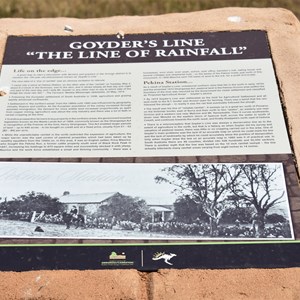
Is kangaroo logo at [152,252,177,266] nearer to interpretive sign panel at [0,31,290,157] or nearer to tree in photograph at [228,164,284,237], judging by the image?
tree in photograph at [228,164,284,237]

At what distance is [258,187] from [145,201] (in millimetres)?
577

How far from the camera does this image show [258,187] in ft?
9.66

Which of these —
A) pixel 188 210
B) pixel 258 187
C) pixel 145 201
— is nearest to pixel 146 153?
pixel 145 201

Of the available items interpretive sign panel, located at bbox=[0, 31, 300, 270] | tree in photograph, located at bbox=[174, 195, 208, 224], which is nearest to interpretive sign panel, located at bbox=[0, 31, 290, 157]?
interpretive sign panel, located at bbox=[0, 31, 300, 270]

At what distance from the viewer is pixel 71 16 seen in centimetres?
430

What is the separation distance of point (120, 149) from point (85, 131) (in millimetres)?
237

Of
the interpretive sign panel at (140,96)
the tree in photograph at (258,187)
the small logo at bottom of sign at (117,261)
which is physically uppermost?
the interpretive sign panel at (140,96)

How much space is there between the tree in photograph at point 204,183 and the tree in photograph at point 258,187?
0.05m

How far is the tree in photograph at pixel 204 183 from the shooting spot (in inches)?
114

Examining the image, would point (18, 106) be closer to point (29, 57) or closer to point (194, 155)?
point (29, 57)

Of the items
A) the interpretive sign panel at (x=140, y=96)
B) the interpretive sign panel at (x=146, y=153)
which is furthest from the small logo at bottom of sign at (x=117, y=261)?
the interpretive sign panel at (x=140, y=96)

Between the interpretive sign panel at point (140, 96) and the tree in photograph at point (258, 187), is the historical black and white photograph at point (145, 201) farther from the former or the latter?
the interpretive sign panel at point (140, 96)

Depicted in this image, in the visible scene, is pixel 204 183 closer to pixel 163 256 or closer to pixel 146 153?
pixel 146 153

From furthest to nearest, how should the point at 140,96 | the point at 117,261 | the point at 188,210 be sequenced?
the point at 140,96, the point at 188,210, the point at 117,261
